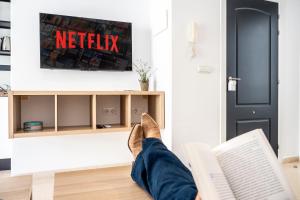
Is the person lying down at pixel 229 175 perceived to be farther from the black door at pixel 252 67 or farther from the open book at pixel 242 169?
the black door at pixel 252 67

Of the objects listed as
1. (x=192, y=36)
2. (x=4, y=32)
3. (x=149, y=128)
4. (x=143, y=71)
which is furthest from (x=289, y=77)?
(x=4, y=32)

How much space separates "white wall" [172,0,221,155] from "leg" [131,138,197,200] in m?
0.75

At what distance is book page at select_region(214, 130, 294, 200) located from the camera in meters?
0.79

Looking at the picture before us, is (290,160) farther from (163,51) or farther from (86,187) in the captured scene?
(86,187)

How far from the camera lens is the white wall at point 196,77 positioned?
190 cm

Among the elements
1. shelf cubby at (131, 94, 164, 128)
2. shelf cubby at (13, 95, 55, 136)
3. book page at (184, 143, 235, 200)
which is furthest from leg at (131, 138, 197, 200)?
shelf cubby at (13, 95, 55, 136)

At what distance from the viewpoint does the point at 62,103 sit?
195cm

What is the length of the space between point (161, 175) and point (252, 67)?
1620 mm

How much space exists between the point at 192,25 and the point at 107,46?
728 millimetres

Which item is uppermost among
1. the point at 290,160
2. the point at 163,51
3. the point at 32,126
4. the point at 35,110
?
the point at 163,51

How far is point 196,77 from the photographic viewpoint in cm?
196

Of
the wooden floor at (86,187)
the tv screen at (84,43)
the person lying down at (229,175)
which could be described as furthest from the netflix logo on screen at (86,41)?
the person lying down at (229,175)

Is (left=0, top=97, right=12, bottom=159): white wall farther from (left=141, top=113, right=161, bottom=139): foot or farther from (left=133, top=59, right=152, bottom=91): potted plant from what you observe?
(left=141, top=113, right=161, bottom=139): foot

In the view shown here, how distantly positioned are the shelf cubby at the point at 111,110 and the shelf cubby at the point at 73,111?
0.28 ft
